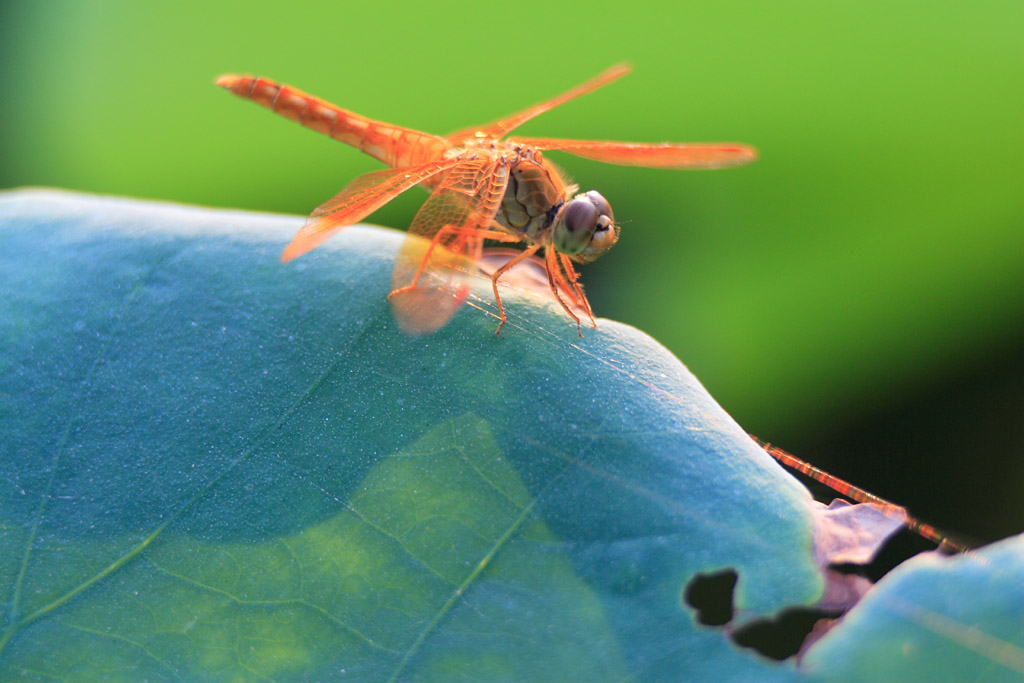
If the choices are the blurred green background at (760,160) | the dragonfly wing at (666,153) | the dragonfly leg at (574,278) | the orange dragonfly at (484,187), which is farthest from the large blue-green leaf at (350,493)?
the blurred green background at (760,160)

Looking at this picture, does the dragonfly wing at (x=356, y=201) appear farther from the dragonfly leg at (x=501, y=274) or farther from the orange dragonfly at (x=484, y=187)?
the dragonfly leg at (x=501, y=274)

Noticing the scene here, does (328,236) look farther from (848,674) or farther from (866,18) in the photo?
(866,18)

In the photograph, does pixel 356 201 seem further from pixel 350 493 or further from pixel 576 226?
pixel 350 493

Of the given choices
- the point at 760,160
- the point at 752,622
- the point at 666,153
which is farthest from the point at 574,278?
the point at 760,160

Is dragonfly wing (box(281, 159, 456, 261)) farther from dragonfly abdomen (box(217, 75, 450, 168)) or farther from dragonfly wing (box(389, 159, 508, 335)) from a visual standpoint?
dragonfly abdomen (box(217, 75, 450, 168))

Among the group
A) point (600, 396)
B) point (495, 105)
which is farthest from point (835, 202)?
point (600, 396)

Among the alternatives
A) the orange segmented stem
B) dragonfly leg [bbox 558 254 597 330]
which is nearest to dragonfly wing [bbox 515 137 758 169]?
dragonfly leg [bbox 558 254 597 330]

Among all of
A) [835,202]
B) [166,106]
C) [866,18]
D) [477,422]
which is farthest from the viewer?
[166,106]
